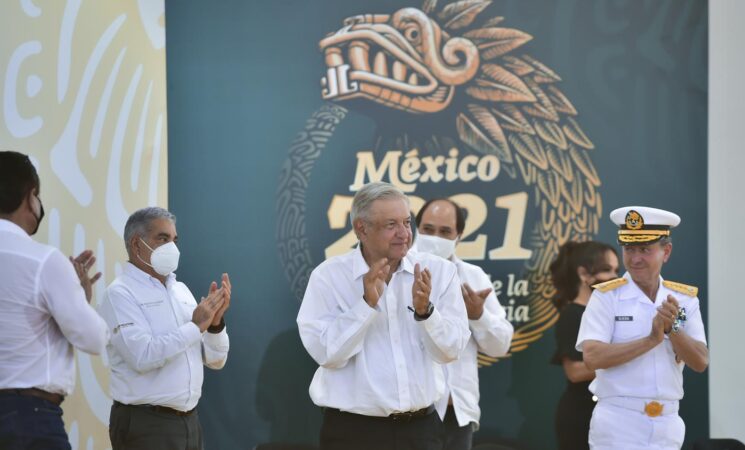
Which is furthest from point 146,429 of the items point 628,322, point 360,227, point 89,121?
point 628,322

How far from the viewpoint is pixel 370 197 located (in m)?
3.46

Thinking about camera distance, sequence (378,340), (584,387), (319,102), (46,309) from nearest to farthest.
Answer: (46,309)
(378,340)
(584,387)
(319,102)

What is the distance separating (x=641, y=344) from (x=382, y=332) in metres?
1.12

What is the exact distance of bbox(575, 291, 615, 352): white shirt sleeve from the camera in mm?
3932

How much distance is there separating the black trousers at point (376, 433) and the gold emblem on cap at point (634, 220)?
49.3 inches

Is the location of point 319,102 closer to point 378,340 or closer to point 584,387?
point 584,387

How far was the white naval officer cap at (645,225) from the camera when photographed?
3908mm

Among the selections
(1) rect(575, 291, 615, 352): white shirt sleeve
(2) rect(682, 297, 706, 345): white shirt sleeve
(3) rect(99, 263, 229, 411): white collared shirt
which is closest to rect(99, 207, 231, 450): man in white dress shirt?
(3) rect(99, 263, 229, 411): white collared shirt

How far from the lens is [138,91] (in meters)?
5.63

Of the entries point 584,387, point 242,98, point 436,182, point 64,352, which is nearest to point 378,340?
point 64,352

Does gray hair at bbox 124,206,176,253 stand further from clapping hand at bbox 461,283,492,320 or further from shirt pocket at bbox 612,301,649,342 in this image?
shirt pocket at bbox 612,301,649,342

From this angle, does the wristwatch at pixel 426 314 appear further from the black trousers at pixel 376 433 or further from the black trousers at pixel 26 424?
the black trousers at pixel 26 424
